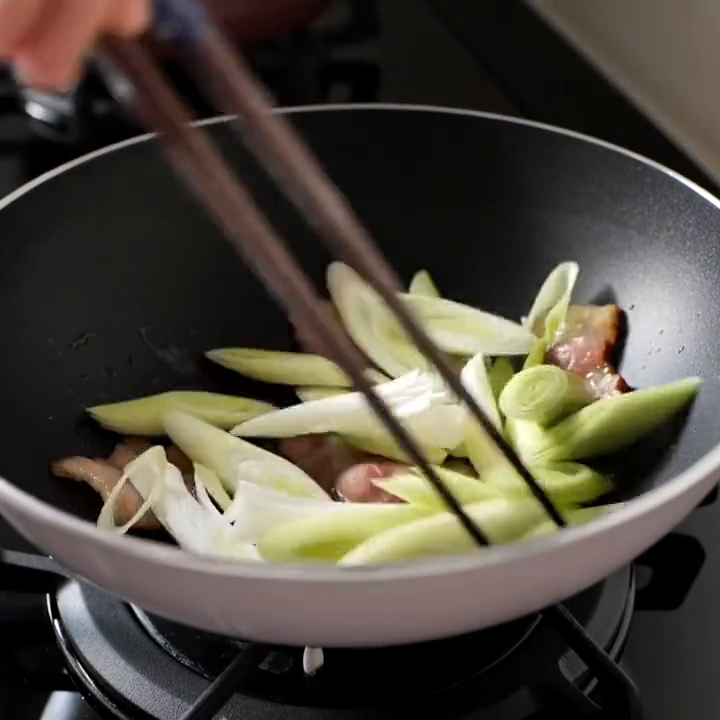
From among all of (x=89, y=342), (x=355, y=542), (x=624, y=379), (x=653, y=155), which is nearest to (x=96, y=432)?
(x=89, y=342)

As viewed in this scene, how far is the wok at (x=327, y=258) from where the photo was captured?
Answer: 68 centimetres

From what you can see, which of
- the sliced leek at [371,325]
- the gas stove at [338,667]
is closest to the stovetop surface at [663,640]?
the gas stove at [338,667]

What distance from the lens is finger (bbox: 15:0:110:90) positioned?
0.33 metres

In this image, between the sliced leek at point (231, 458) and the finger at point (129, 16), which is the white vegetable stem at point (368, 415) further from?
the finger at point (129, 16)

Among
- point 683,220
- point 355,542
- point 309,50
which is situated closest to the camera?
point 355,542

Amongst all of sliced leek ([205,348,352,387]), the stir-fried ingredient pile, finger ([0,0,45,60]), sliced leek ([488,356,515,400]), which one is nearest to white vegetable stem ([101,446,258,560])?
the stir-fried ingredient pile

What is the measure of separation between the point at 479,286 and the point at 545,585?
38 cm

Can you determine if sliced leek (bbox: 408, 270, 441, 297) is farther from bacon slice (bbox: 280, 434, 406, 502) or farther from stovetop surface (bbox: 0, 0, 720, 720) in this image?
stovetop surface (bbox: 0, 0, 720, 720)

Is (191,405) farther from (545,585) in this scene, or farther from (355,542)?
(545,585)

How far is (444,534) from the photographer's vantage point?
1.83 ft

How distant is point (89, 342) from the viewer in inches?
28.7

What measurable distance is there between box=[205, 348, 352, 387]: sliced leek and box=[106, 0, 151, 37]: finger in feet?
1.36

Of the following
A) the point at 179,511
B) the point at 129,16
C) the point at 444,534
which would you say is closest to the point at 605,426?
the point at 444,534

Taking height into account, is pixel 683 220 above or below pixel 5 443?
below
